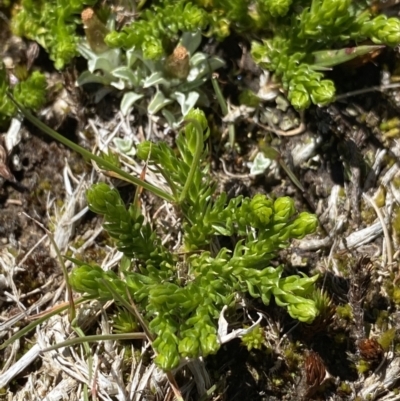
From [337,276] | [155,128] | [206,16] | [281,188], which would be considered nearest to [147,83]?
[155,128]

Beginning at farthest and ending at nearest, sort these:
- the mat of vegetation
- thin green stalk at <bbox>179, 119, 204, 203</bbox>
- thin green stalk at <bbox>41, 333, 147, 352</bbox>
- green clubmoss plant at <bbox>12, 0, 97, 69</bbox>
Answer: green clubmoss plant at <bbox>12, 0, 97, 69</bbox> → the mat of vegetation → thin green stalk at <bbox>41, 333, 147, 352</bbox> → thin green stalk at <bbox>179, 119, 204, 203</bbox>

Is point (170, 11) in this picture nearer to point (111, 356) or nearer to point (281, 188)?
point (281, 188)

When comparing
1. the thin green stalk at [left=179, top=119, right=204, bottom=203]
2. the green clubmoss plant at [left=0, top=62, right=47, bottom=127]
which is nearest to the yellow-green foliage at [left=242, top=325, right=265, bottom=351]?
the thin green stalk at [left=179, top=119, right=204, bottom=203]

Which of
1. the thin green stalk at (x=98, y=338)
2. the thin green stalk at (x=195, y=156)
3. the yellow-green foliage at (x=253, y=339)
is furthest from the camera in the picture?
the yellow-green foliage at (x=253, y=339)

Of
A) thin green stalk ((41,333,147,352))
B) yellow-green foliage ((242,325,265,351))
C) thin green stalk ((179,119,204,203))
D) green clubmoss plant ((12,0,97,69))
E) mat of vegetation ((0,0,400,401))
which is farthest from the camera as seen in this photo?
green clubmoss plant ((12,0,97,69))

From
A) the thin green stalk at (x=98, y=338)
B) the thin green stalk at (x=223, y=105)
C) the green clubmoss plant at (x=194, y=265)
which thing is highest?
the thin green stalk at (x=223, y=105)

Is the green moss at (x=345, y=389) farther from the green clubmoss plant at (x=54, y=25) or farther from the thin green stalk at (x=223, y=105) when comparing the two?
the green clubmoss plant at (x=54, y=25)

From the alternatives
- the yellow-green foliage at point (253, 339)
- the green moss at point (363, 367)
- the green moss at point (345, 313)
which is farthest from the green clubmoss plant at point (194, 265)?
the green moss at point (363, 367)

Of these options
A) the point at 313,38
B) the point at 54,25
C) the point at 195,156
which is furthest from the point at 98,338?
the point at 313,38

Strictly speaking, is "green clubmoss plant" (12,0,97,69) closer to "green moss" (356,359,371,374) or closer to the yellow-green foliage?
the yellow-green foliage

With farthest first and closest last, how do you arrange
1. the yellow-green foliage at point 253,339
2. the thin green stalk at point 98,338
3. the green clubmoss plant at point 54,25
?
1. the green clubmoss plant at point 54,25
2. the yellow-green foliage at point 253,339
3. the thin green stalk at point 98,338
